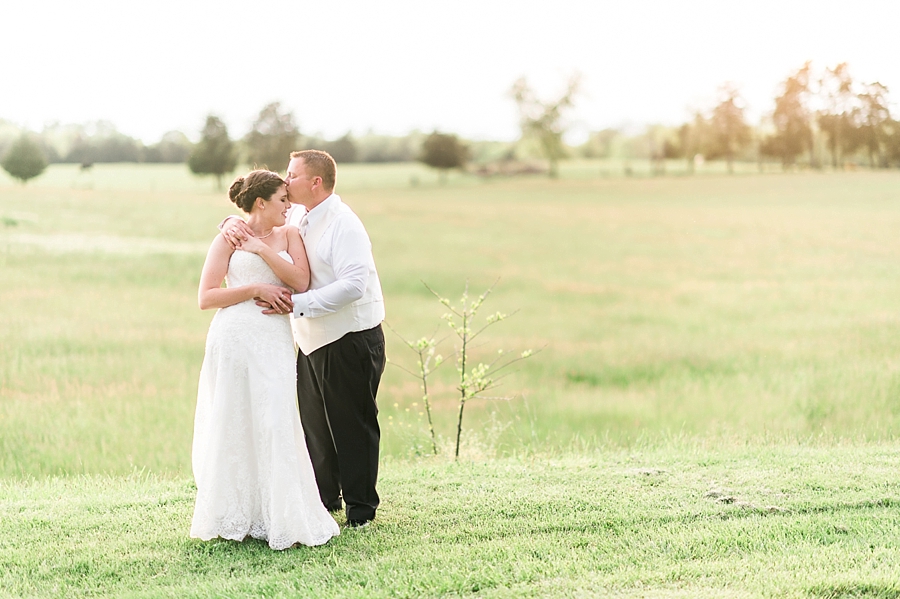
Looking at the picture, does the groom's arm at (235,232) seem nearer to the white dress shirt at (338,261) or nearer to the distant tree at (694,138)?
the white dress shirt at (338,261)

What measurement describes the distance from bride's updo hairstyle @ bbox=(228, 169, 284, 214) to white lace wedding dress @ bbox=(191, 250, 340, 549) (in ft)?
0.93

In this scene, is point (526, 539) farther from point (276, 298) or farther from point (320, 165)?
point (320, 165)

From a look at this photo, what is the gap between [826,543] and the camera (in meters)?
4.08

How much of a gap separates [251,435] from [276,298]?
696mm

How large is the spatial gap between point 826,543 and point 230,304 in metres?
3.23

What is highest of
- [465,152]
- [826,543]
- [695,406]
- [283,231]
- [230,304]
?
[465,152]

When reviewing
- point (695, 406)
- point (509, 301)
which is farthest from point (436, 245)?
point (695, 406)

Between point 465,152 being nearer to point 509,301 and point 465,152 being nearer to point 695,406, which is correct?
point 509,301

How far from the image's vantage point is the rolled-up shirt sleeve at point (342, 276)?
4.07 metres

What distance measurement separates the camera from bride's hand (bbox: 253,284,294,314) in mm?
3998

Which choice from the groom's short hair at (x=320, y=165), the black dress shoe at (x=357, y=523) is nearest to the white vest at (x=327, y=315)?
the groom's short hair at (x=320, y=165)

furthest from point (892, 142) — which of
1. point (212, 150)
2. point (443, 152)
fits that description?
point (212, 150)

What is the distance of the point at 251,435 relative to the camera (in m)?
→ 4.03

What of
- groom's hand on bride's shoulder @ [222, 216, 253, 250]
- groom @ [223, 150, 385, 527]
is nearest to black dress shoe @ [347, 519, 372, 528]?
groom @ [223, 150, 385, 527]
